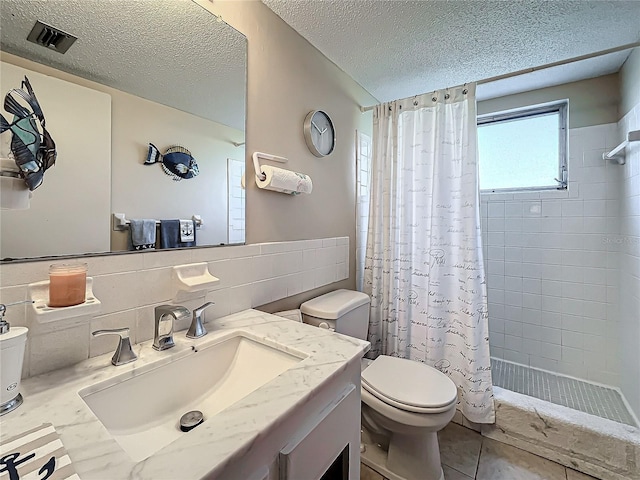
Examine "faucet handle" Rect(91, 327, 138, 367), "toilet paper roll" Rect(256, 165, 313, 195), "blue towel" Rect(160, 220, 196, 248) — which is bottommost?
"faucet handle" Rect(91, 327, 138, 367)

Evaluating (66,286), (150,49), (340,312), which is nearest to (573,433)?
(340,312)

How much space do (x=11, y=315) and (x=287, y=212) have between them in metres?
1.02

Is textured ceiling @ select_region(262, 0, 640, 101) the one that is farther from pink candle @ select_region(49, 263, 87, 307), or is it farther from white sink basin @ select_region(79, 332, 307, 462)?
white sink basin @ select_region(79, 332, 307, 462)

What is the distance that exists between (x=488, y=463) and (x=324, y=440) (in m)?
1.26

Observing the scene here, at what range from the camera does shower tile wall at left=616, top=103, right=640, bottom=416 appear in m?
1.56

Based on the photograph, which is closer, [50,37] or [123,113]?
[50,37]

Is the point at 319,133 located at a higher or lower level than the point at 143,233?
higher

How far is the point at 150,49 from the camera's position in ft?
3.12

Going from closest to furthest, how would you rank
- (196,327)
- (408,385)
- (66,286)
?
(66,286), (196,327), (408,385)

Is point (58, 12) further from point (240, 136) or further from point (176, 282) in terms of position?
point (176, 282)

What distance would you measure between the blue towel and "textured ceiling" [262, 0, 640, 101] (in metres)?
1.10

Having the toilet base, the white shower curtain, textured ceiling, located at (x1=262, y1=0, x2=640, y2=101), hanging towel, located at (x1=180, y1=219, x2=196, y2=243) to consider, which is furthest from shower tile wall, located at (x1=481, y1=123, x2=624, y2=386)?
hanging towel, located at (x1=180, y1=219, x2=196, y2=243)

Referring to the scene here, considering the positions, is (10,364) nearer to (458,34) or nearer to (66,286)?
(66,286)

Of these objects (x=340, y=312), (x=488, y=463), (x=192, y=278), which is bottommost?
(x=488, y=463)
